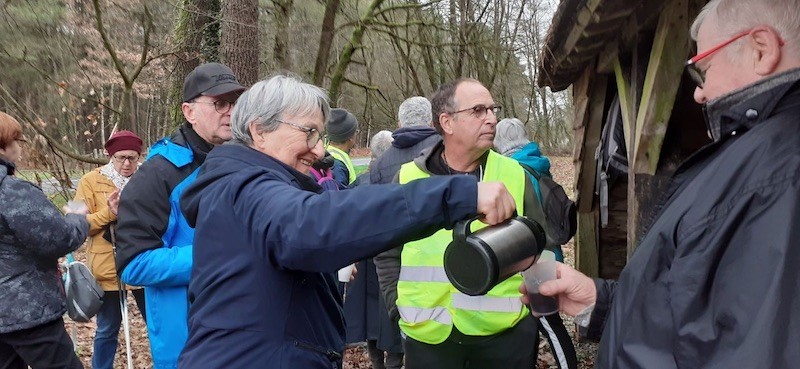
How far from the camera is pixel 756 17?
56.0 inches

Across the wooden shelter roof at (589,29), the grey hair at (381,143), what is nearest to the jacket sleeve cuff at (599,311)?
the wooden shelter roof at (589,29)

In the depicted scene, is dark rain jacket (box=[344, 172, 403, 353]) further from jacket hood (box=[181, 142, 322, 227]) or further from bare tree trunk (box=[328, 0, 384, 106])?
bare tree trunk (box=[328, 0, 384, 106])

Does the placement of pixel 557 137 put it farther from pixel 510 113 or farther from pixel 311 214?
pixel 311 214

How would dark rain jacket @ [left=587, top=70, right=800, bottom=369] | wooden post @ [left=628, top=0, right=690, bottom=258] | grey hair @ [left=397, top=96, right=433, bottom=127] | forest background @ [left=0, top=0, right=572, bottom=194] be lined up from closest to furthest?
dark rain jacket @ [left=587, top=70, right=800, bottom=369]
wooden post @ [left=628, top=0, right=690, bottom=258]
grey hair @ [left=397, top=96, right=433, bottom=127]
forest background @ [left=0, top=0, right=572, bottom=194]

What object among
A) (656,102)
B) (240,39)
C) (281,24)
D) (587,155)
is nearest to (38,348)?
(656,102)

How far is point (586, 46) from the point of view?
4105 mm

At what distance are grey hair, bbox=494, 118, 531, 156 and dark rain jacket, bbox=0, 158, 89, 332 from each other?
3.28 meters

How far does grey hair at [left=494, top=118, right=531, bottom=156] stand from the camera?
205 inches

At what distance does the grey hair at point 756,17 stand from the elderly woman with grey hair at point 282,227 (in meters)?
0.66

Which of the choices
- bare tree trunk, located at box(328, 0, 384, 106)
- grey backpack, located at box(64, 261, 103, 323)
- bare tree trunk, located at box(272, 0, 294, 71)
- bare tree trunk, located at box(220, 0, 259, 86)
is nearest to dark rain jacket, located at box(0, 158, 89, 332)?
grey backpack, located at box(64, 261, 103, 323)

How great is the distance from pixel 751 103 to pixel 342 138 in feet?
14.5

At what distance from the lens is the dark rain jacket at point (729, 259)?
3.80ft

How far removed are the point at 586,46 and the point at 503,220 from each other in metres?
2.77

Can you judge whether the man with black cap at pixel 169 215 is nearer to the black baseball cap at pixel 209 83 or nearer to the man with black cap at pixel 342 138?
the black baseball cap at pixel 209 83
